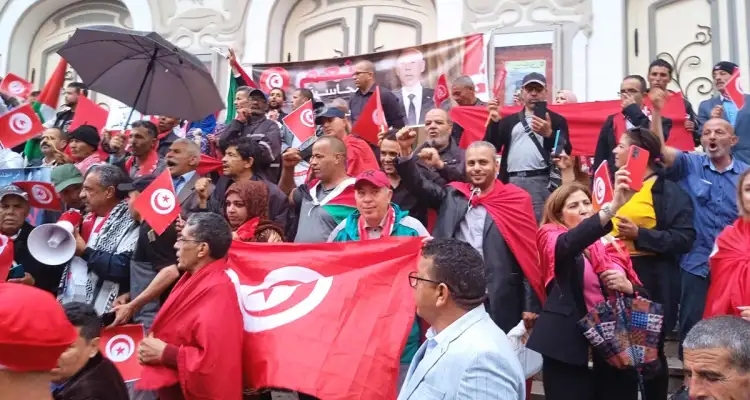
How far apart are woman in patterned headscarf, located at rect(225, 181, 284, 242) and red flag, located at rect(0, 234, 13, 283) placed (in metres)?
1.37

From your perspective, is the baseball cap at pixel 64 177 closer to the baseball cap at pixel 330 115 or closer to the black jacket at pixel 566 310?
the baseball cap at pixel 330 115

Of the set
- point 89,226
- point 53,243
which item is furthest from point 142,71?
point 53,243

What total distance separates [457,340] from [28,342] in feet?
4.41

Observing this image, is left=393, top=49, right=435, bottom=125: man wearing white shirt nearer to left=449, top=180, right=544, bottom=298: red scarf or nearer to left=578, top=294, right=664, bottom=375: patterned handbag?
left=449, top=180, right=544, bottom=298: red scarf

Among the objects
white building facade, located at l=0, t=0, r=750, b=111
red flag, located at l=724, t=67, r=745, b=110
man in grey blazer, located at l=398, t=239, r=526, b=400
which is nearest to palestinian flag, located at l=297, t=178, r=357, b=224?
man in grey blazer, located at l=398, t=239, r=526, b=400

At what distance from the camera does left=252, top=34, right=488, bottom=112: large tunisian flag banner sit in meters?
10.3

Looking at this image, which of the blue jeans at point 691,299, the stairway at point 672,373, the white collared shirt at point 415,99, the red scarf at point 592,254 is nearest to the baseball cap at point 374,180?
the red scarf at point 592,254

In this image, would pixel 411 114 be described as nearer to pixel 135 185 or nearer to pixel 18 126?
pixel 18 126

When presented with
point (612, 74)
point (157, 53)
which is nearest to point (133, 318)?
point (157, 53)

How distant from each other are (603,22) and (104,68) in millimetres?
6404

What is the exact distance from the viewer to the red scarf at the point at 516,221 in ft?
15.5

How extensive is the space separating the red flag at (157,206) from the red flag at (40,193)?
1145 millimetres

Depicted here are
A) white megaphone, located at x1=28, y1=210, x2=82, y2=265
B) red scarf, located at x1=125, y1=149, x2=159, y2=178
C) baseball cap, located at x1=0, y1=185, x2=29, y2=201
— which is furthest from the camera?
red scarf, located at x1=125, y1=149, x2=159, y2=178

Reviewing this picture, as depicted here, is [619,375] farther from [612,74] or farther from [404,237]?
[612,74]
